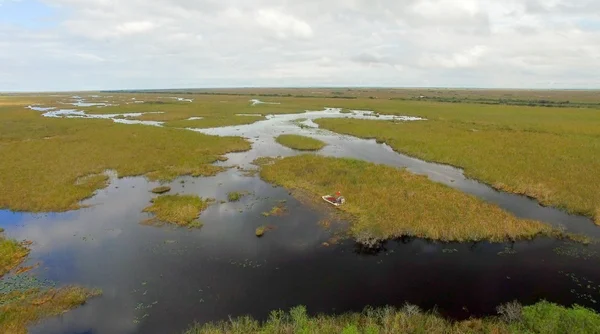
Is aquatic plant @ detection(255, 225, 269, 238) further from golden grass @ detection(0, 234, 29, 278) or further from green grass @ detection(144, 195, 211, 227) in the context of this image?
golden grass @ detection(0, 234, 29, 278)

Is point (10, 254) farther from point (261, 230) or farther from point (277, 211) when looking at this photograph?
point (277, 211)

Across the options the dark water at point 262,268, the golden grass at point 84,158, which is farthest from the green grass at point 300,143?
the dark water at point 262,268

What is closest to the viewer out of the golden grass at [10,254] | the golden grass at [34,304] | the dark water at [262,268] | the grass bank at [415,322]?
the grass bank at [415,322]

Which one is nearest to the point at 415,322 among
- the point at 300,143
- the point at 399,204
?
the point at 399,204

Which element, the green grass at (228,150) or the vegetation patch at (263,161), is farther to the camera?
the vegetation patch at (263,161)

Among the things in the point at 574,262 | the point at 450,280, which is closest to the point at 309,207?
the point at 450,280

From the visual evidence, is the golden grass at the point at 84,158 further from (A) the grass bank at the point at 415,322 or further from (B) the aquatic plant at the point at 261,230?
(A) the grass bank at the point at 415,322

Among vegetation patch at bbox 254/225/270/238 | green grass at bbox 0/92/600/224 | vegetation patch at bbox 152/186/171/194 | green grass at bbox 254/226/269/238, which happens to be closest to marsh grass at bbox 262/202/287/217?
vegetation patch at bbox 254/225/270/238

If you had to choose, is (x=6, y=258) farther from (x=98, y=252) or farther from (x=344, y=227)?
(x=344, y=227)
